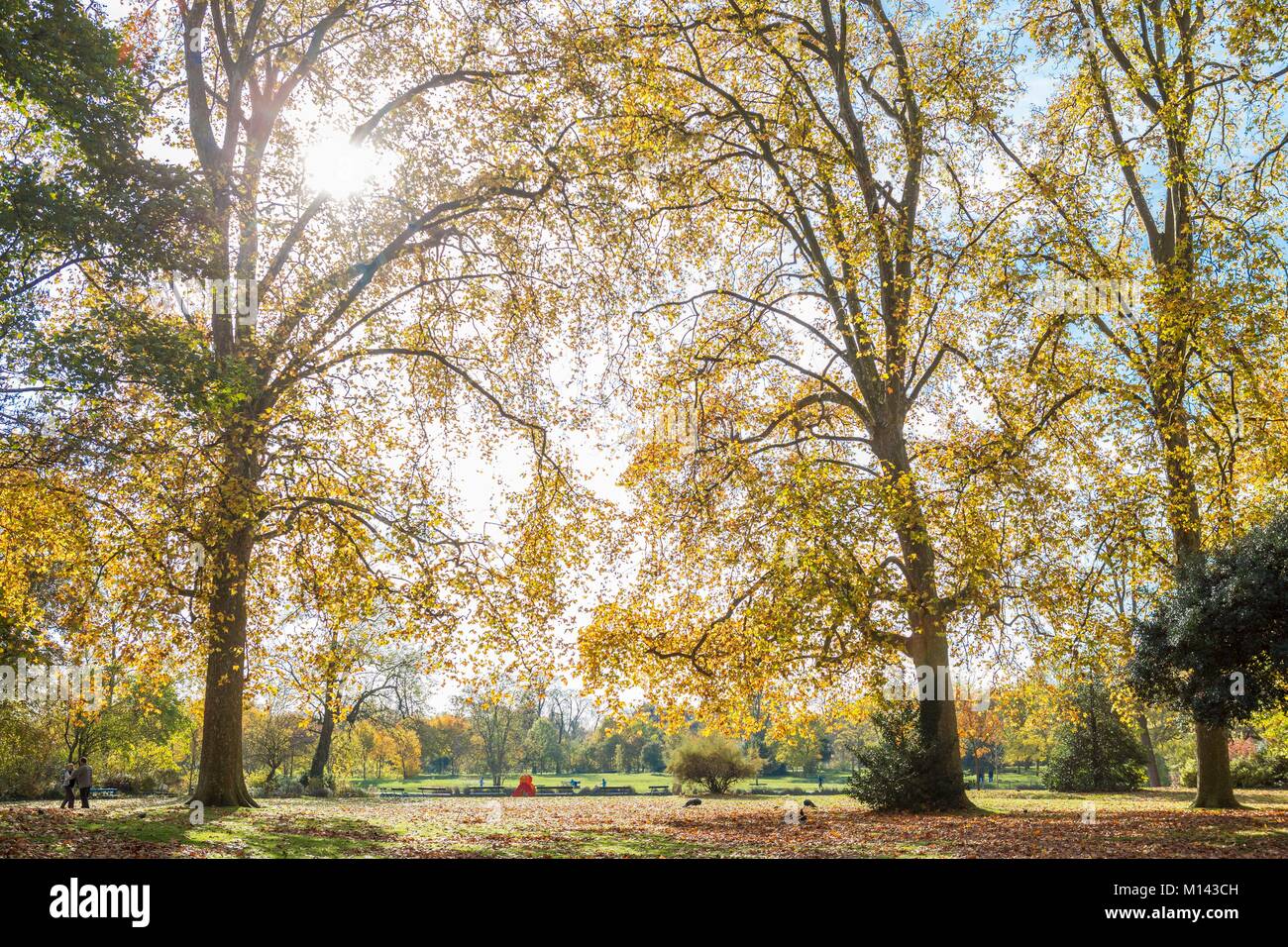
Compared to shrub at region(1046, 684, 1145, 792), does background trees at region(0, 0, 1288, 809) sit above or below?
above

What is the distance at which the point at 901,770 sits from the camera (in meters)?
19.7

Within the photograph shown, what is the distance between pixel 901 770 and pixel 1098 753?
16.8 meters

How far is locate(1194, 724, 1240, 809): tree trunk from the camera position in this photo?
64.2ft

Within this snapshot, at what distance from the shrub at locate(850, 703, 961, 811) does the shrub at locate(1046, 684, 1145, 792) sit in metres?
14.8

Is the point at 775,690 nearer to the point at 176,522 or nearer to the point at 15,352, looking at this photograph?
the point at 176,522

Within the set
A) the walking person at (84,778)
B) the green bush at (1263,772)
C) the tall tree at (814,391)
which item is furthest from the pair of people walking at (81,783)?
the green bush at (1263,772)

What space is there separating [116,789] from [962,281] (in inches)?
1585

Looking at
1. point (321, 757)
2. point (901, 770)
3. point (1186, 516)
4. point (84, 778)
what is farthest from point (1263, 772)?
point (84, 778)

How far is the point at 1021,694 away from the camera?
64.2 ft

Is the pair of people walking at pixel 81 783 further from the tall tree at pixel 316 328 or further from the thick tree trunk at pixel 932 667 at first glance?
the thick tree trunk at pixel 932 667

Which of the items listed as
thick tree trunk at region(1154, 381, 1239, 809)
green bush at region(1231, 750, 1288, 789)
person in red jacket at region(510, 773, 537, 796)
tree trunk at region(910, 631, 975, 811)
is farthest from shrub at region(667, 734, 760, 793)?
green bush at region(1231, 750, 1288, 789)

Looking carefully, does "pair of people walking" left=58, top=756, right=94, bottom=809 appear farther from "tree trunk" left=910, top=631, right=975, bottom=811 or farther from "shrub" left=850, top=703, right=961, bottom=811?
"tree trunk" left=910, top=631, right=975, bottom=811

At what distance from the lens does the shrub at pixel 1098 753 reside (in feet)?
104
